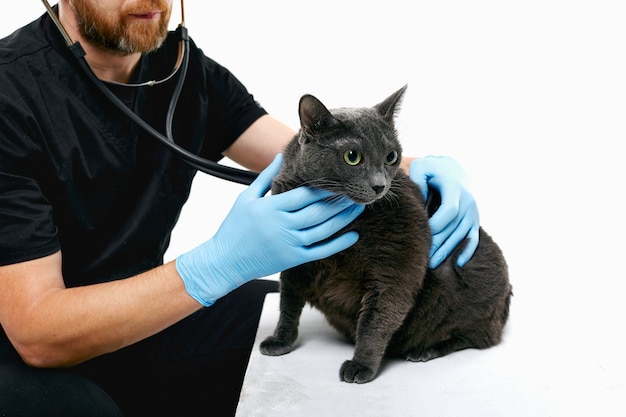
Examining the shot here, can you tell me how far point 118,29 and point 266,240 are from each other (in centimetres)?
61

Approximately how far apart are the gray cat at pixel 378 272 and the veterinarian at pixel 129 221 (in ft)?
0.17

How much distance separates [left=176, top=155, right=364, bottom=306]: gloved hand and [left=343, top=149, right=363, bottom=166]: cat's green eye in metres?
0.09

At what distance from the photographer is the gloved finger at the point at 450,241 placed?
1209 mm

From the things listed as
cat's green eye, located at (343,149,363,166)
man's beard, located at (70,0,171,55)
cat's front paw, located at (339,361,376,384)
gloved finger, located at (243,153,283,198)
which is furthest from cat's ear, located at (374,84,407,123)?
man's beard, located at (70,0,171,55)

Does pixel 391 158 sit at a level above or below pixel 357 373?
above

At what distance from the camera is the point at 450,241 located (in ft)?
4.09

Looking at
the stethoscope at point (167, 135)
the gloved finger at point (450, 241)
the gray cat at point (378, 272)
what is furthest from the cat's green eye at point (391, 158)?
the stethoscope at point (167, 135)

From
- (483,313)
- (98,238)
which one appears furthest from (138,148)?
(483,313)

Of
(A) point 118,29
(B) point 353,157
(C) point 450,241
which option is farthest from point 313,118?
(A) point 118,29

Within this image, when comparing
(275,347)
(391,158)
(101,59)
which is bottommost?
(275,347)

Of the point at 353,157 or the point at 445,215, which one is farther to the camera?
the point at 445,215

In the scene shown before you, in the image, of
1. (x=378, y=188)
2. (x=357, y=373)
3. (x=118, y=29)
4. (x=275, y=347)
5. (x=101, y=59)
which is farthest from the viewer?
(x=101, y=59)

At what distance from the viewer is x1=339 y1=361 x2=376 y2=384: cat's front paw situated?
1085 mm

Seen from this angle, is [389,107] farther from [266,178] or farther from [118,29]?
[118,29]
